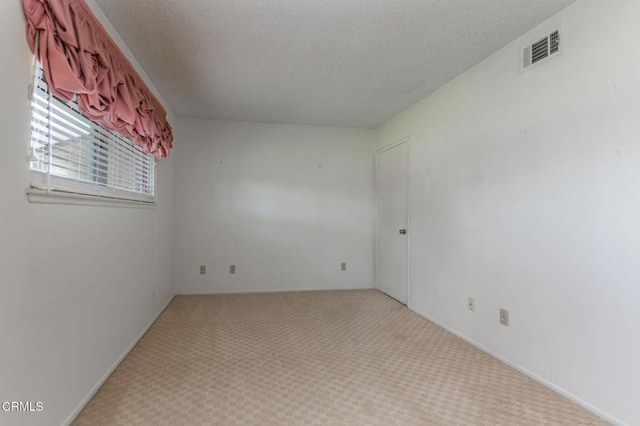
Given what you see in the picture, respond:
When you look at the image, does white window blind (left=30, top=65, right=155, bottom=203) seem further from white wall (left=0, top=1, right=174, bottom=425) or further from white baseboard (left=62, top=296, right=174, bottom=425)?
white baseboard (left=62, top=296, right=174, bottom=425)

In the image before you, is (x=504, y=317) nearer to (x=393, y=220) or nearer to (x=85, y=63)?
(x=393, y=220)

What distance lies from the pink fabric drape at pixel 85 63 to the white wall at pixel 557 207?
2664mm

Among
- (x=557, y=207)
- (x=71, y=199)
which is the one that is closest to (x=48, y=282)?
(x=71, y=199)

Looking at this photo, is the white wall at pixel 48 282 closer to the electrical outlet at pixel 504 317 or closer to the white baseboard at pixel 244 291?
the white baseboard at pixel 244 291

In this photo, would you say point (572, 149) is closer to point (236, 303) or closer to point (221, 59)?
point (221, 59)

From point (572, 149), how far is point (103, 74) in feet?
9.03

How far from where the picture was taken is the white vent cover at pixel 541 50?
2117 mm

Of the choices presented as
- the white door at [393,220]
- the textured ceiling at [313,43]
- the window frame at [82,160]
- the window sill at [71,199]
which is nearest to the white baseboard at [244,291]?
the white door at [393,220]

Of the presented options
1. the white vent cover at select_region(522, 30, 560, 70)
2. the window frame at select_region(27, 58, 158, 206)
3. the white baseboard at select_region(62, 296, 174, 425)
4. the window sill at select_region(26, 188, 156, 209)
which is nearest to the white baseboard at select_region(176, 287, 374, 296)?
the white baseboard at select_region(62, 296, 174, 425)

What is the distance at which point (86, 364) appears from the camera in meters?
1.89

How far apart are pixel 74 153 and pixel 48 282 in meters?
0.71

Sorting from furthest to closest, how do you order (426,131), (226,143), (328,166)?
(328,166) → (226,143) → (426,131)

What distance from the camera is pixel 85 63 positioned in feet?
5.19

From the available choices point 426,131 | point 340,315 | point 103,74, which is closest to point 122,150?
point 103,74
